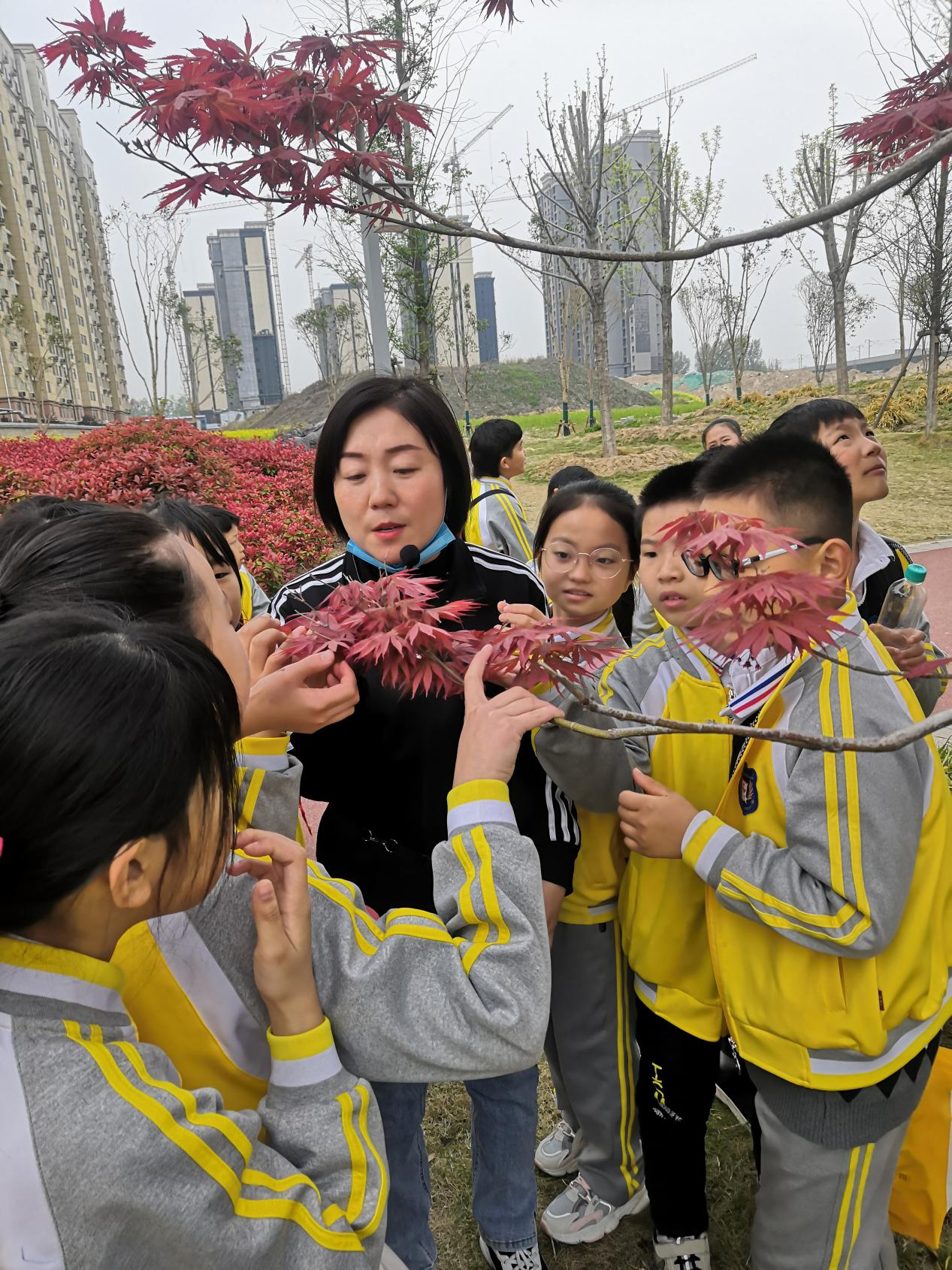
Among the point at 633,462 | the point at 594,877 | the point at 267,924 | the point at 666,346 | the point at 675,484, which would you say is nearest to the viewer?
the point at 267,924

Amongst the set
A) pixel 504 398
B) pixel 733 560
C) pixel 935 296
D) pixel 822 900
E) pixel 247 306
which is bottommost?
pixel 822 900

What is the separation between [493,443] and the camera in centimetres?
445

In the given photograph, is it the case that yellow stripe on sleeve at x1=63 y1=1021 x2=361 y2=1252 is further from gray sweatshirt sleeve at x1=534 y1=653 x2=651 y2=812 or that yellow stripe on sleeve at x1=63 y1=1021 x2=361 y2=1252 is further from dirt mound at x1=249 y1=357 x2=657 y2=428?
dirt mound at x1=249 y1=357 x2=657 y2=428

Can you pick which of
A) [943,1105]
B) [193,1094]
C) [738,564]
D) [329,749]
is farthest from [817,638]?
[943,1105]

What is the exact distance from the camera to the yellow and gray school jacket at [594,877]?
1741 millimetres

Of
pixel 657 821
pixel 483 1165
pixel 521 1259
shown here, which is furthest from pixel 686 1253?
pixel 657 821

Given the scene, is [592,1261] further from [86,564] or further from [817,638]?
[86,564]

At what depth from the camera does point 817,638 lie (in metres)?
0.99

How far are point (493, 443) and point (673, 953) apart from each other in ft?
11.0

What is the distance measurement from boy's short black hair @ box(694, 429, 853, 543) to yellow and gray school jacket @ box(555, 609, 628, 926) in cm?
47

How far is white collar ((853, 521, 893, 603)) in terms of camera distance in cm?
223

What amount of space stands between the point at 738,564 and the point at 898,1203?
1485 millimetres

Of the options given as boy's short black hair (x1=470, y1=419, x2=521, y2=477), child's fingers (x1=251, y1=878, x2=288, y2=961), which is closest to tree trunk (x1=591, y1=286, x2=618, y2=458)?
boy's short black hair (x1=470, y1=419, x2=521, y2=477)

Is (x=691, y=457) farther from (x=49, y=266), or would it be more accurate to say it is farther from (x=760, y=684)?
(x=49, y=266)
